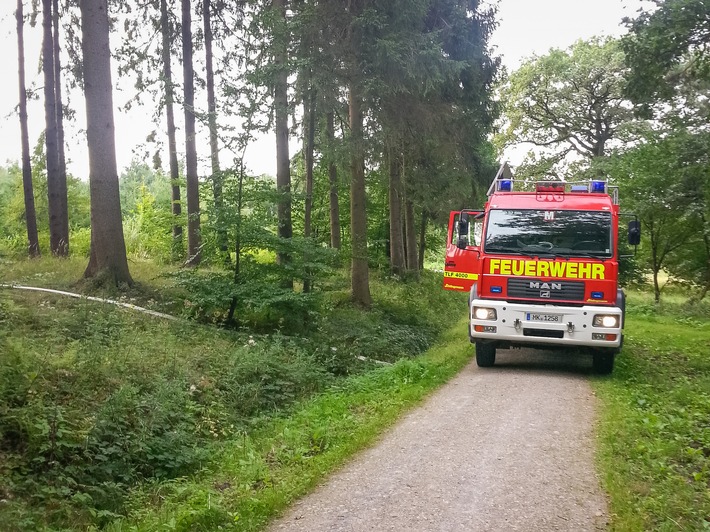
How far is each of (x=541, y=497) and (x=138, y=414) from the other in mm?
4264

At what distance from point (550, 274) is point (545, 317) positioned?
71 centimetres

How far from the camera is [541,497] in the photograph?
199 inches

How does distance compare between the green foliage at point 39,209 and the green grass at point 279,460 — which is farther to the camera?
the green foliage at point 39,209

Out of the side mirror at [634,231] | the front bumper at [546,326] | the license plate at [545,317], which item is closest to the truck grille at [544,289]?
the front bumper at [546,326]

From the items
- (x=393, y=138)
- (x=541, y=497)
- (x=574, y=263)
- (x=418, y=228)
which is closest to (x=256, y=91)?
(x=393, y=138)

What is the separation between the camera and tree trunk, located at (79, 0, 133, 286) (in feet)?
38.6

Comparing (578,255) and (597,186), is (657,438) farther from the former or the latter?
(597,186)

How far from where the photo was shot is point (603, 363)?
1046 centimetres

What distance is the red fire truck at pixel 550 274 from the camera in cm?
974

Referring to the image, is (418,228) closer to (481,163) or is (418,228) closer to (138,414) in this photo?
Result: (481,163)

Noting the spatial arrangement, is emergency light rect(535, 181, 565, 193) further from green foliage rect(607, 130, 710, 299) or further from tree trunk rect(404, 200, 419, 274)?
tree trunk rect(404, 200, 419, 274)

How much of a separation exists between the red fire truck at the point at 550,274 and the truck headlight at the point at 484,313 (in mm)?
17

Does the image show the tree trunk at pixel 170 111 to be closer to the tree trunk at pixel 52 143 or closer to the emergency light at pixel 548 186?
the tree trunk at pixel 52 143

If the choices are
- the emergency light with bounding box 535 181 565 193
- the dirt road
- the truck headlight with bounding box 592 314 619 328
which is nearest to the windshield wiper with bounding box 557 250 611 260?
the truck headlight with bounding box 592 314 619 328
